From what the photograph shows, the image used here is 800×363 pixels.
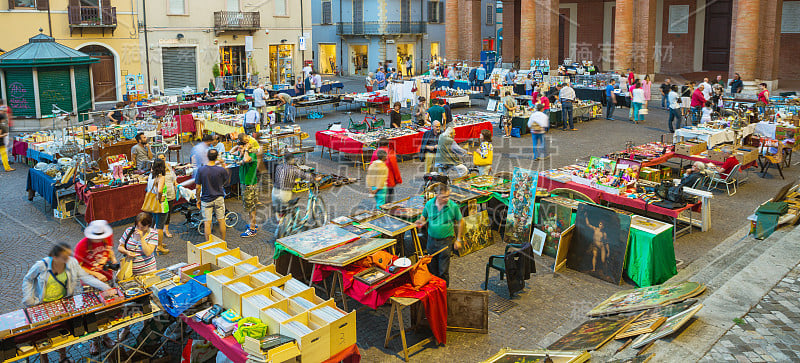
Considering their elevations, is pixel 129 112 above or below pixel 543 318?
above

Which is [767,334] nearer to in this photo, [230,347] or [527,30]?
[230,347]

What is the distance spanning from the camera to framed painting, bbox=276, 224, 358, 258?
26.0 feet

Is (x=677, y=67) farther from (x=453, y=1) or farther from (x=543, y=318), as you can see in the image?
(x=543, y=318)

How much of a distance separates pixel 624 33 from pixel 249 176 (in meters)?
22.1

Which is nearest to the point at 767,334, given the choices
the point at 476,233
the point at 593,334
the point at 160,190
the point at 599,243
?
the point at 593,334

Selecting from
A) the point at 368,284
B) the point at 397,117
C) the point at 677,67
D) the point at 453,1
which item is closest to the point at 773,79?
the point at 677,67

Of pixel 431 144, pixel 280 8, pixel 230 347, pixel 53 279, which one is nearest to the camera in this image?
pixel 230 347

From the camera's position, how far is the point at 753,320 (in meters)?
6.31

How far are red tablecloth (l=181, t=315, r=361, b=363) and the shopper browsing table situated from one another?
1.23 metres

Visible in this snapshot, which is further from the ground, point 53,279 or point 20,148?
point 20,148

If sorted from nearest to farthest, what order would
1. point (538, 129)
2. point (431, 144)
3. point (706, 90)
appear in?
1. point (431, 144)
2. point (538, 129)
3. point (706, 90)

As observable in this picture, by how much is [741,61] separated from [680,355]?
24163 millimetres

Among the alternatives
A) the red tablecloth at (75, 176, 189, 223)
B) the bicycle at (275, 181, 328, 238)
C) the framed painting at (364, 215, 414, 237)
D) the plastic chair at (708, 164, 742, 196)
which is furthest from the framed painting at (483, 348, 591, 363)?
the plastic chair at (708, 164, 742, 196)

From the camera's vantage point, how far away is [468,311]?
24.7ft
